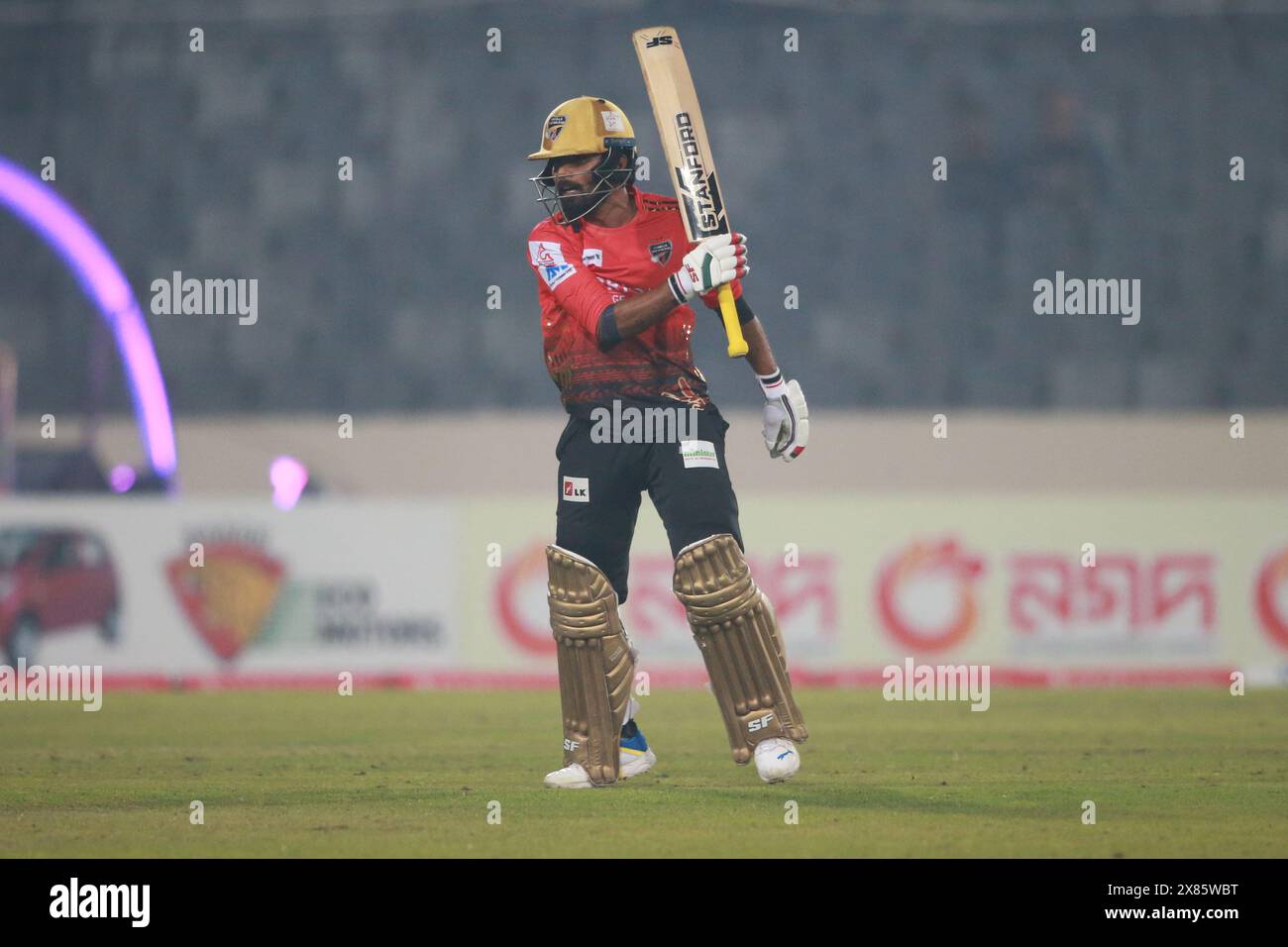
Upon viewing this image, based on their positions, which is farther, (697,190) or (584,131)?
(584,131)

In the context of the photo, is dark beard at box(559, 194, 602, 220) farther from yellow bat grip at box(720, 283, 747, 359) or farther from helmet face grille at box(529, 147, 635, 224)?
yellow bat grip at box(720, 283, 747, 359)

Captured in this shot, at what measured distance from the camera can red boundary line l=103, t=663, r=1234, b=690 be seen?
1281 cm

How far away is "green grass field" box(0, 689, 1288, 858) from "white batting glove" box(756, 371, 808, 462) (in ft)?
4.43

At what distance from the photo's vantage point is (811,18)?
21594 mm

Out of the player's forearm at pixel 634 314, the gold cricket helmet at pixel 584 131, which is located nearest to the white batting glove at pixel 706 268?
the player's forearm at pixel 634 314

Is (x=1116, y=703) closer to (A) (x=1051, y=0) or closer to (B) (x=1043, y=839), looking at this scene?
(B) (x=1043, y=839)

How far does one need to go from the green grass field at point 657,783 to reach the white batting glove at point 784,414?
1.35 m

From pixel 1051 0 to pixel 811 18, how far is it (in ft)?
8.96

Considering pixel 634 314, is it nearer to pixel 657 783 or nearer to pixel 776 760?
pixel 776 760

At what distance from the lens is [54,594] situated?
1327cm

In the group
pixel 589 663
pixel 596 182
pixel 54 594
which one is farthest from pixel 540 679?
pixel 596 182

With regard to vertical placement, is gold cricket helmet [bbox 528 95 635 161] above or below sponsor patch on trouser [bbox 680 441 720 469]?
above

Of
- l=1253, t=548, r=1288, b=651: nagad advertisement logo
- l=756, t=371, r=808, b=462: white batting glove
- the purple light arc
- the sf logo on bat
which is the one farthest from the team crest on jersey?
the purple light arc

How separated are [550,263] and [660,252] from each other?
442mm
